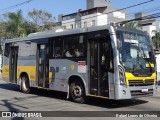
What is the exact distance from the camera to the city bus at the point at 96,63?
1138 centimetres

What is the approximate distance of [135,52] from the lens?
11961 millimetres

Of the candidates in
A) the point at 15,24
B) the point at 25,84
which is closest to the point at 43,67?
the point at 25,84

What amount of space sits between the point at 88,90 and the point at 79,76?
2.57 feet

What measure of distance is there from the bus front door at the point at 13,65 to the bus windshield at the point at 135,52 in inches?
312

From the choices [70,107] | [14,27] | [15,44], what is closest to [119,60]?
[70,107]

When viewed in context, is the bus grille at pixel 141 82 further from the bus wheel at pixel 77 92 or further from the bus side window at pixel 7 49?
the bus side window at pixel 7 49

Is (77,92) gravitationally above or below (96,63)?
below

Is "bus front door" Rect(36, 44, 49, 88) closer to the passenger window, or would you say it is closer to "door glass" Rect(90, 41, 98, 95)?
the passenger window

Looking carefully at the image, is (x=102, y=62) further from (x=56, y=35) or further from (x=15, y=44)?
(x=15, y=44)

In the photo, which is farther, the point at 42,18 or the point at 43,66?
the point at 42,18

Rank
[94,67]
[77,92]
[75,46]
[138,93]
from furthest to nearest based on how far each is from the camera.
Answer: [75,46], [77,92], [94,67], [138,93]

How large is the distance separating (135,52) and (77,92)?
291 cm

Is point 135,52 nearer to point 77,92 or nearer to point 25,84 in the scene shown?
point 77,92

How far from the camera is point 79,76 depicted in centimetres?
1291
